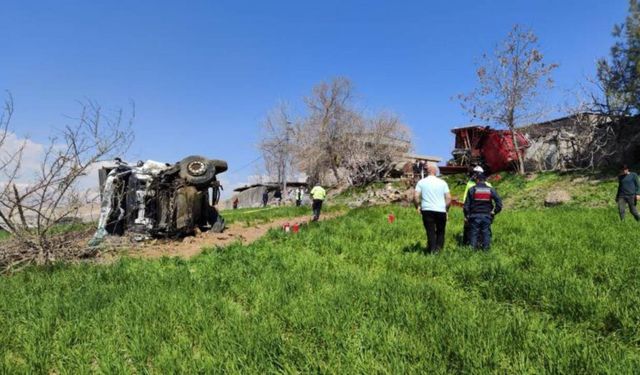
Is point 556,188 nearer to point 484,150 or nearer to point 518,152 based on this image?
point 518,152

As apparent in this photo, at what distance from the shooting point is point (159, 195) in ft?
39.7

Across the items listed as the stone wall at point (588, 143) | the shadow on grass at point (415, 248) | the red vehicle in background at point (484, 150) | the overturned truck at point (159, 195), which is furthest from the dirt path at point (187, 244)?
the red vehicle in background at point (484, 150)

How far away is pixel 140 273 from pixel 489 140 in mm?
30551

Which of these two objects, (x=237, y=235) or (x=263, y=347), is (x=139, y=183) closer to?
(x=237, y=235)

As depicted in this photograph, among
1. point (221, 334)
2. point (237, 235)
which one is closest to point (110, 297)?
point (221, 334)

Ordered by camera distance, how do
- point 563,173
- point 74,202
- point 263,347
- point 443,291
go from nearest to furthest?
1. point 263,347
2. point 443,291
3. point 74,202
4. point 563,173

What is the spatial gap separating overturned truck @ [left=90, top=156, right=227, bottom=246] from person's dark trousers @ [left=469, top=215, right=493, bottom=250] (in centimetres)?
829

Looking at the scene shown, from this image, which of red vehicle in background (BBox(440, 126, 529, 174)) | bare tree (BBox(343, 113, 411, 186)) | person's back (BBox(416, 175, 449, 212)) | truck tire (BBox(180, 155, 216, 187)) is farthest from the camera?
bare tree (BBox(343, 113, 411, 186))

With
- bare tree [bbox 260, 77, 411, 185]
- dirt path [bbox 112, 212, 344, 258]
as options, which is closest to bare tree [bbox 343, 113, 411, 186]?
bare tree [bbox 260, 77, 411, 185]

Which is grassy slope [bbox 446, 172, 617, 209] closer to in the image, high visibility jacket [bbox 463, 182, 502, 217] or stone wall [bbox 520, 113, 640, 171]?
stone wall [bbox 520, 113, 640, 171]

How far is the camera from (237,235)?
13.0 meters

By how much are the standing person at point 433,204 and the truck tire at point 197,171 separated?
7.52 metres

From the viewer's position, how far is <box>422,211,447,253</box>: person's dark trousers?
7.38m

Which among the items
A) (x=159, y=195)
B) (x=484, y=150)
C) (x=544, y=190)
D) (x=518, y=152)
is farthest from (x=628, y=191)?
(x=484, y=150)
